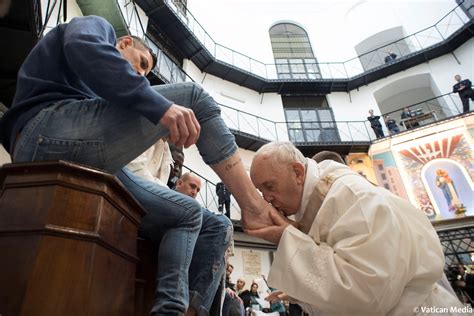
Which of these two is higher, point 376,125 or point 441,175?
point 376,125

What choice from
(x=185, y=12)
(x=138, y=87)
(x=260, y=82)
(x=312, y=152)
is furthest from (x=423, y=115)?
(x=138, y=87)

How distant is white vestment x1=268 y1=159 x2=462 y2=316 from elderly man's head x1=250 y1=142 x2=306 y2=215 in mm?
242

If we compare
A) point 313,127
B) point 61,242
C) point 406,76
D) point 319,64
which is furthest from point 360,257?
point 319,64

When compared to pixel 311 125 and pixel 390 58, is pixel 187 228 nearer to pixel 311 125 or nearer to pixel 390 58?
pixel 311 125

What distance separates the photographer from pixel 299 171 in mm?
1511

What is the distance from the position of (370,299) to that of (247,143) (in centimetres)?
1010

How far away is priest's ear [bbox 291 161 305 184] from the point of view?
4.93 ft

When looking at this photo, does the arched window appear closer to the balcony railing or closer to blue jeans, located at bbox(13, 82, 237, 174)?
the balcony railing

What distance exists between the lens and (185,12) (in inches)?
464

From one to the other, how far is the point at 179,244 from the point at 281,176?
0.62 meters

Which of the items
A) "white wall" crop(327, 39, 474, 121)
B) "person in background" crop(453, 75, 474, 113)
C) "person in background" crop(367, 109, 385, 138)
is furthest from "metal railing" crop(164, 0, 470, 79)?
"person in background" crop(453, 75, 474, 113)

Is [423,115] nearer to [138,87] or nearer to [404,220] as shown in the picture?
[404,220]

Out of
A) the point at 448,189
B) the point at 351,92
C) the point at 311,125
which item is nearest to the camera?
the point at 448,189

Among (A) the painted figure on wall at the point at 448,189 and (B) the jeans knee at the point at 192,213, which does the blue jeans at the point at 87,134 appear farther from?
(A) the painted figure on wall at the point at 448,189
